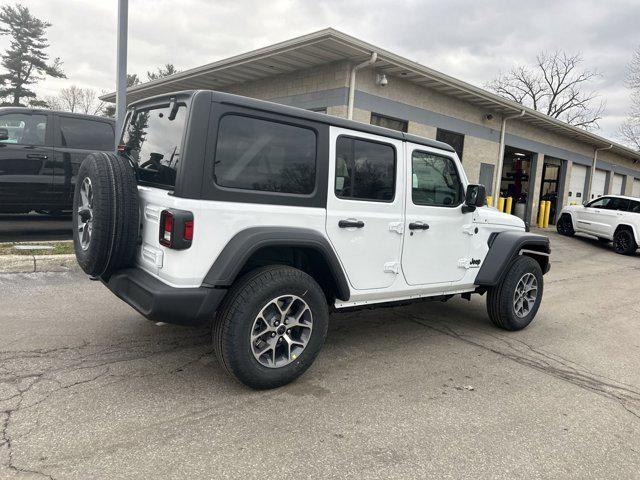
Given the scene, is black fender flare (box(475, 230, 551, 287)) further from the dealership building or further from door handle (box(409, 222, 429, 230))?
the dealership building

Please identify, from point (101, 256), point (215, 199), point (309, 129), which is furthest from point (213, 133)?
point (101, 256)

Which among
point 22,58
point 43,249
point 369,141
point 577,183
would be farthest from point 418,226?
point 22,58

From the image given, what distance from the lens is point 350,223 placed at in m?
3.56

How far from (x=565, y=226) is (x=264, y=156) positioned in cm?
1546

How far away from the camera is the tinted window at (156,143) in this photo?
3.05 metres

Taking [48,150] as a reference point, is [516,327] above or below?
below

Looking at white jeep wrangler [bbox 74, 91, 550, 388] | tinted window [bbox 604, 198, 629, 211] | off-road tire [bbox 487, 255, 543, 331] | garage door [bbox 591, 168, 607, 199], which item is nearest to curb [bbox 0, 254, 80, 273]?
white jeep wrangler [bbox 74, 91, 550, 388]

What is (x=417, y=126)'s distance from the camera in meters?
11.9

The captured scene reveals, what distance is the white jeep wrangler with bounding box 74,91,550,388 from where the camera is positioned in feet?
9.59

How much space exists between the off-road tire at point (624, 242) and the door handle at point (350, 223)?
12.9 metres

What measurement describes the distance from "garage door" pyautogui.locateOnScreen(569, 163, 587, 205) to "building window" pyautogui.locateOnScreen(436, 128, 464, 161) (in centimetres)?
893

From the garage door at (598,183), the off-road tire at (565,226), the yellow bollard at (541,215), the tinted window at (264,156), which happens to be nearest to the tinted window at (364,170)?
the tinted window at (264,156)

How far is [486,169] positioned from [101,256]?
1356 cm

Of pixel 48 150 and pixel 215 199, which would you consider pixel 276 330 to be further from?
pixel 48 150
